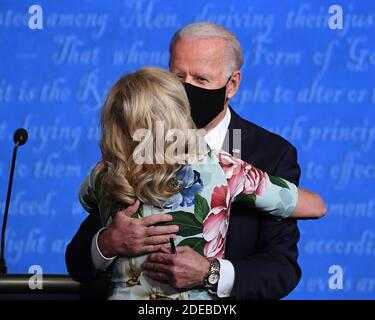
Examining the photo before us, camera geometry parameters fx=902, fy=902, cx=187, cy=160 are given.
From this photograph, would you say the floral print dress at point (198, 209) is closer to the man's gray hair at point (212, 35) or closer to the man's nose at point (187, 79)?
the man's nose at point (187, 79)

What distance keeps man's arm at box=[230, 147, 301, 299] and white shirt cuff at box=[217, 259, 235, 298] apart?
0.03 metres

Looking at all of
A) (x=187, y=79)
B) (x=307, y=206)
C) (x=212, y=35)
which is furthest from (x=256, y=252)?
(x=212, y=35)

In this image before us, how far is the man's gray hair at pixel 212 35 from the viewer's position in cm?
221

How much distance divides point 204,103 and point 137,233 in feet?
1.61

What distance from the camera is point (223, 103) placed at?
216 centimetres

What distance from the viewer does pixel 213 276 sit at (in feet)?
5.68

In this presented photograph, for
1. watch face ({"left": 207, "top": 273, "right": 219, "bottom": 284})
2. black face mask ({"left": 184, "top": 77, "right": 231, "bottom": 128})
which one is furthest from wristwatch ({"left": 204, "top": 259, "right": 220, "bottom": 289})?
black face mask ({"left": 184, "top": 77, "right": 231, "bottom": 128})

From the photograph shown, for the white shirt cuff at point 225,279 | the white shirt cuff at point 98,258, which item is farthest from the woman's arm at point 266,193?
the white shirt cuff at point 98,258

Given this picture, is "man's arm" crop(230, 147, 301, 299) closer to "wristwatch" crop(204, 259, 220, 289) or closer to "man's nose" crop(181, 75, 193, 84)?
"wristwatch" crop(204, 259, 220, 289)

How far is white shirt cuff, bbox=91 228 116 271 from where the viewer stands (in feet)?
5.82

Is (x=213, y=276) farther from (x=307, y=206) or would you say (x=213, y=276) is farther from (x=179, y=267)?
(x=307, y=206)

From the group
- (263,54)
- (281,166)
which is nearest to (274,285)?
(281,166)
